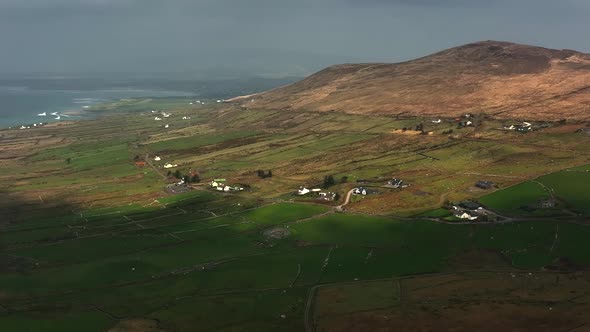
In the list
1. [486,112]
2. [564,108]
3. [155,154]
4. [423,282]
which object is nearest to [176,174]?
[155,154]

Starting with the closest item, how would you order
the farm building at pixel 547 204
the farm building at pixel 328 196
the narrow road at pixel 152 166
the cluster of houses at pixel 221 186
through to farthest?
the farm building at pixel 547 204, the farm building at pixel 328 196, the cluster of houses at pixel 221 186, the narrow road at pixel 152 166

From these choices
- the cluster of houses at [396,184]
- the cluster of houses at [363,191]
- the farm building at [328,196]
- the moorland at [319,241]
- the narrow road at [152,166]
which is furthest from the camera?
the narrow road at [152,166]

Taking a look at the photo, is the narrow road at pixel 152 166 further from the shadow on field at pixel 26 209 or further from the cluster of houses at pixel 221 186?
the shadow on field at pixel 26 209

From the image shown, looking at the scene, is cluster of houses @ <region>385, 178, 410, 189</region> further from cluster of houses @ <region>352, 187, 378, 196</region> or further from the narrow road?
the narrow road

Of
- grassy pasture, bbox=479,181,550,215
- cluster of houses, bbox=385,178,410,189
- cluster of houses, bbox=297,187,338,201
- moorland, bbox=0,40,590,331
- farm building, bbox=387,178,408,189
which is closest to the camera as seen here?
moorland, bbox=0,40,590,331

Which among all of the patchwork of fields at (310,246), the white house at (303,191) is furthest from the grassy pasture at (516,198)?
the white house at (303,191)

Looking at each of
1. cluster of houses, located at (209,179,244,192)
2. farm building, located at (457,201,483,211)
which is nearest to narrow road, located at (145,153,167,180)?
cluster of houses, located at (209,179,244,192)
